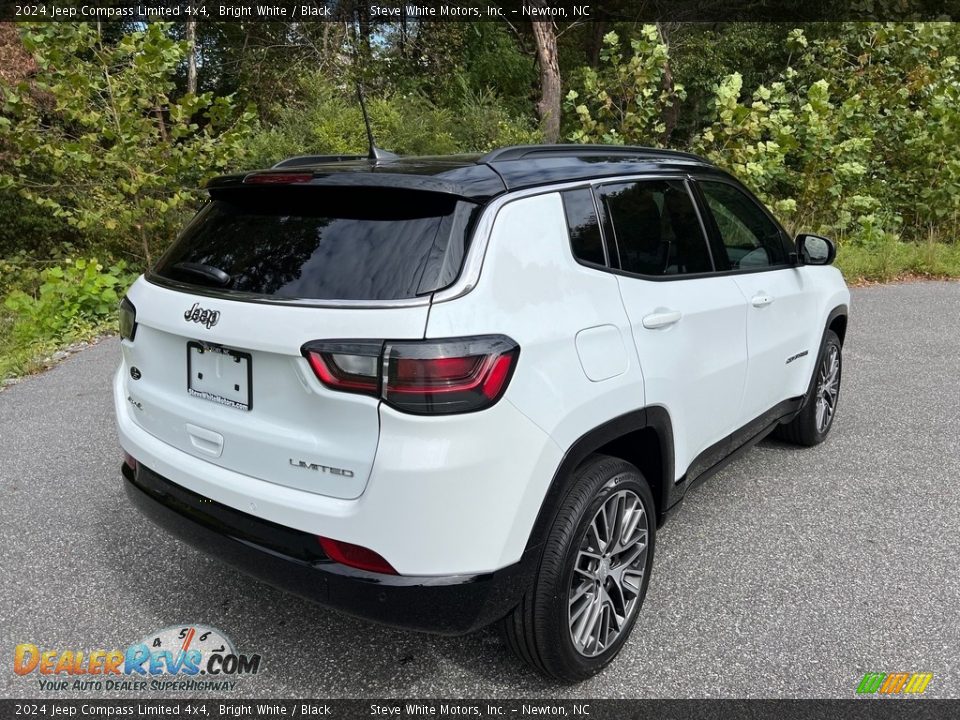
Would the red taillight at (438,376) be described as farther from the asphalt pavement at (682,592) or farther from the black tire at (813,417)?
the black tire at (813,417)

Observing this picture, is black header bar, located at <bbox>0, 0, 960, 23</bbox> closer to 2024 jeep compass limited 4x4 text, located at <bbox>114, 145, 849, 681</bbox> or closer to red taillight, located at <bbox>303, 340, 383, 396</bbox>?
2024 jeep compass limited 4x4 text, located at <bbox>114, 145, 849, 681</bbox>

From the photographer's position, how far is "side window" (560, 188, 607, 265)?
7.65 ft

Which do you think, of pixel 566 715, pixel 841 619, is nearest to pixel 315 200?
pixel 566 715

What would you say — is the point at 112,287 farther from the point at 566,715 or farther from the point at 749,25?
the point at 749,25

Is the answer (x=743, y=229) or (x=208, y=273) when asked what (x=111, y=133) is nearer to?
(x=208, y=273)

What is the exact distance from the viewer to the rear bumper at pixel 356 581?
194cm

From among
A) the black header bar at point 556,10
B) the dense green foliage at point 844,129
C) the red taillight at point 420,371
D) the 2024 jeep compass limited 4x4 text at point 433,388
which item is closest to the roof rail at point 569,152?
the 2024 jeep compass limited 4x4 text at point 433,388

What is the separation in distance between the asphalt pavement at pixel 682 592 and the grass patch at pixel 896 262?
6475 millimetres

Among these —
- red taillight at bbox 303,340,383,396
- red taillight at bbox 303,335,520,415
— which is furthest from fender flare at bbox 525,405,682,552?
red taillight at bbox 303,340,383,396

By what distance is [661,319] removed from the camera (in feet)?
8.32

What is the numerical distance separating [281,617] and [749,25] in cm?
2063

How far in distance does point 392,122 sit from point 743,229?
31.8ft

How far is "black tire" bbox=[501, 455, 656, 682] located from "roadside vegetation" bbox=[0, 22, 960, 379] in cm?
578

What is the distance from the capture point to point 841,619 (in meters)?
2.69
